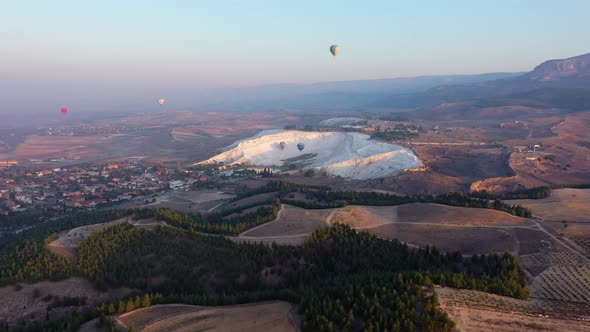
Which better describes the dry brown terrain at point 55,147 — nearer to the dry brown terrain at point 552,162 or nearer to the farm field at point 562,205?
the dry brown terrain at point 552,162

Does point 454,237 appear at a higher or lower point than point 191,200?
higher

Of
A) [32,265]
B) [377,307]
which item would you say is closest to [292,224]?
[32,265]

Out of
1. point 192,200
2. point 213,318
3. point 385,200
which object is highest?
point 213,318

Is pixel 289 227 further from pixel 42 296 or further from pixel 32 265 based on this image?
pixel 32 265

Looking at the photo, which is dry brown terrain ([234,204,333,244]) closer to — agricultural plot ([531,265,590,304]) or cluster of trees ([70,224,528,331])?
cluster of trees ([70,224,528,331])

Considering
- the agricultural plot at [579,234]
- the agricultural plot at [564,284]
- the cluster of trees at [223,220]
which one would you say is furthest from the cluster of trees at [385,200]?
the agricultural plot at [564,284]

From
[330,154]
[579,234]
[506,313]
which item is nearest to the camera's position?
[506,313]
